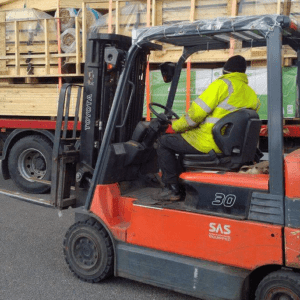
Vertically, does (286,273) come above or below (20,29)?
below

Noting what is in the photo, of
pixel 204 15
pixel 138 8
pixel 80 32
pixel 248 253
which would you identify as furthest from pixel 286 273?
pixel 80 32

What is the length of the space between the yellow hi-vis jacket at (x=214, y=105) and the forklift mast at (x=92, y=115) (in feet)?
3.04

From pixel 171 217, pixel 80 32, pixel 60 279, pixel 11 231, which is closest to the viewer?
pixel 171 217

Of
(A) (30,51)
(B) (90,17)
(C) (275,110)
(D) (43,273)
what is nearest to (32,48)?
(A) (30,51)

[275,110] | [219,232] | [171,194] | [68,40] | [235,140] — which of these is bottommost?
[219,232]

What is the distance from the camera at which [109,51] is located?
3.79 meters

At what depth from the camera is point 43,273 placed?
14.0ft

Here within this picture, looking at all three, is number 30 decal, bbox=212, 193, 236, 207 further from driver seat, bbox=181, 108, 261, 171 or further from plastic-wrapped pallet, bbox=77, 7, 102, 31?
plastic-wrapped pallet, bbox=77, 7, 102, 31

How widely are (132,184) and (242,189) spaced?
1.34 m

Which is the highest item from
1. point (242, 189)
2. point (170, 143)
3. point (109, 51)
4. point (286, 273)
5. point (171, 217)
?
point (109, 51)

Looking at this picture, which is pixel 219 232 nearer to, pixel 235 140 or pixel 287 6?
pixel 235 140

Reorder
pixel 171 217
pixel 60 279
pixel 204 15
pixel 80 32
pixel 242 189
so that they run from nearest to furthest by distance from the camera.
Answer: pixel 242 189
pixel 171 217
pixel 60 279
pixel 204 15
pixel 80 32

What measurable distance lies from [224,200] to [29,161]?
523cm

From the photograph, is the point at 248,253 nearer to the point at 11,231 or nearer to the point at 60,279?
the point at 60,279
